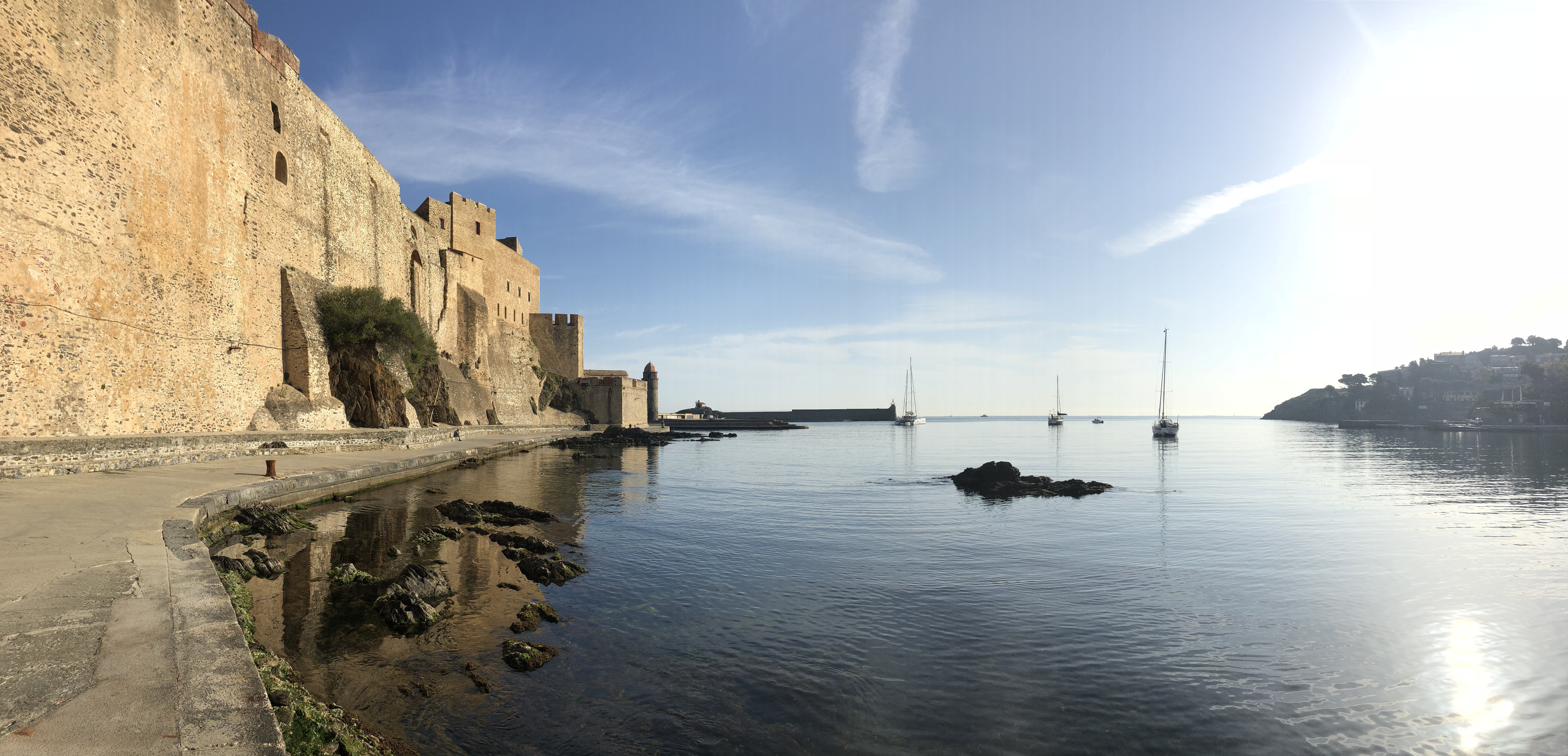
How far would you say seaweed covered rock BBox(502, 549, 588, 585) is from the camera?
7852 millimetres

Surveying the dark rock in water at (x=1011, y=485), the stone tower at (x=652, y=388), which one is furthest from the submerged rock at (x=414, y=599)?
the stone tower at (x=652, y=388)

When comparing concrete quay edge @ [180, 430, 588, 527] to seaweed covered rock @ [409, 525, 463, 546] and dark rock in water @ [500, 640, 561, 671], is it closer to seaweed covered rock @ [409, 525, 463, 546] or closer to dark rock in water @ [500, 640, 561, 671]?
seaweed covered rock @ [409, 525, 463, 546]

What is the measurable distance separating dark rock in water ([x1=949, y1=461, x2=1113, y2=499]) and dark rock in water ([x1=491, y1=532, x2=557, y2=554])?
465 inches

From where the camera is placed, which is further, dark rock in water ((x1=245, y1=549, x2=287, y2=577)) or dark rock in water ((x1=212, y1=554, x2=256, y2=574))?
dark rock in water ((x1=245, y1=549, x2=287, y2=577))

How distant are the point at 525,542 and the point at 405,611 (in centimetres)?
348

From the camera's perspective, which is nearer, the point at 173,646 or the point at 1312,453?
the point at 173,646

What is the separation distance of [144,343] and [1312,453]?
4897cm

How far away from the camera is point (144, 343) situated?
1338 centimetres

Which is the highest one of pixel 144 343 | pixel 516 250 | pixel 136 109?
pixel 516 250

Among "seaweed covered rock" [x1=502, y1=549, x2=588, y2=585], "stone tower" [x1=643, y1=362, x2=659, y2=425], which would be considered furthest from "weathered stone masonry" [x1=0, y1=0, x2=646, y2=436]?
"stone tower" [x1=643, y1=362, x2=659, y2=425]

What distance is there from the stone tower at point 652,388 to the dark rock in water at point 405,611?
55.5 meters

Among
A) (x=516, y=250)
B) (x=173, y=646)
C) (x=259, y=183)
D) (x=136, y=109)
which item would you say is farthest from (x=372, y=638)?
(x=516, y=250)

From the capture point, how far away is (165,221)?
1408 cm

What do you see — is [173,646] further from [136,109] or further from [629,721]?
[136,109]
